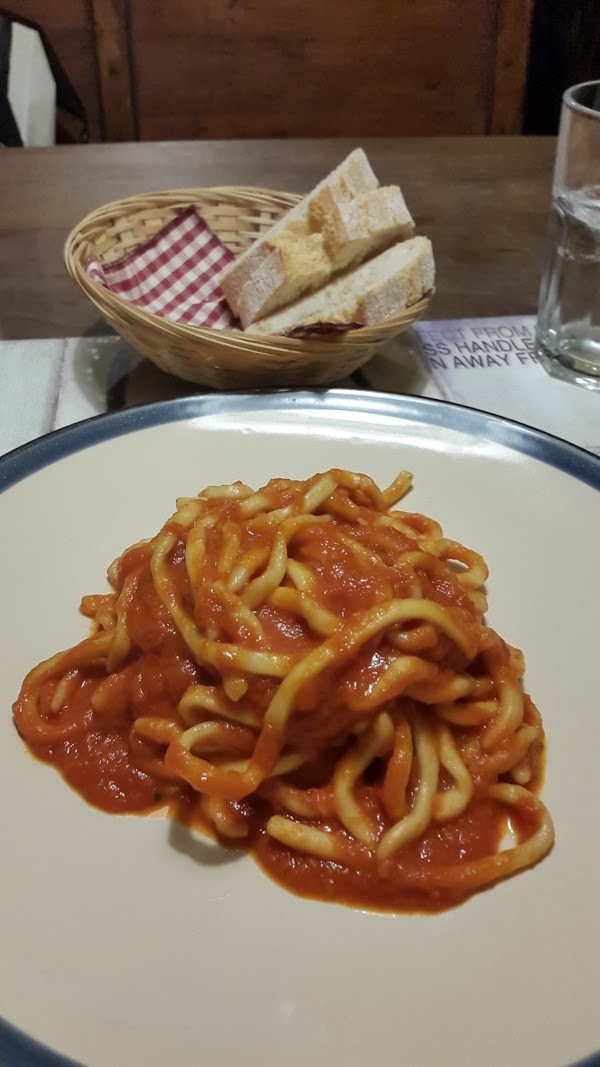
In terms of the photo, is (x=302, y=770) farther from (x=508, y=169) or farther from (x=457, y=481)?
(x=508, y=169)

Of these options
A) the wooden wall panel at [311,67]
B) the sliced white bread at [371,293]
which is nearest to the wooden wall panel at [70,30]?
the wooden wall panel at [311,67]

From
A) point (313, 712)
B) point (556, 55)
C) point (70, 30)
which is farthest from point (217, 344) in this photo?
point (556, 55)

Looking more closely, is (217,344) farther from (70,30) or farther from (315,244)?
Answer: (70,30)

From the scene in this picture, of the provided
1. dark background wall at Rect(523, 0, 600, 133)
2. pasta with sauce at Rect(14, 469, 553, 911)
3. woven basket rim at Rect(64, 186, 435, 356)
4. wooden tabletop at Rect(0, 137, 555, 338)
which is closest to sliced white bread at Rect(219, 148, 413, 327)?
woven basket rim at Rect(64, 186, 435, 356)

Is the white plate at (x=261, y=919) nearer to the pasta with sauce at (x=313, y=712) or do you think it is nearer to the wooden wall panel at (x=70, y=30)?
the pasta with sauce at (x=313, y=712)

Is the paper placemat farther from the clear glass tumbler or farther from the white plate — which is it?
the white plate

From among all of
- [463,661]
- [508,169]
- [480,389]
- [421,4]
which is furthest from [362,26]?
[463,661]
